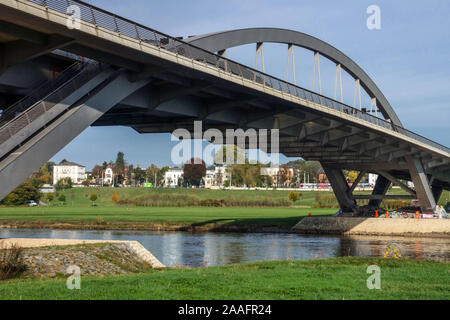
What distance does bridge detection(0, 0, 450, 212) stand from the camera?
57.2 ft

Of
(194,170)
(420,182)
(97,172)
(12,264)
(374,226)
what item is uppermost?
(97,172)

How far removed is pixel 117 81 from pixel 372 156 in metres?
30.5

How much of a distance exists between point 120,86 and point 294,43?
19.1 metres

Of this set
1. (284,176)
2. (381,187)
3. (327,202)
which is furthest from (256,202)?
(284,176)

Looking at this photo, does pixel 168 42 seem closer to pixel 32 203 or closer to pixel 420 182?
pixel 420 182

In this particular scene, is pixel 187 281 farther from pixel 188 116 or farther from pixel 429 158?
pixel 429 158

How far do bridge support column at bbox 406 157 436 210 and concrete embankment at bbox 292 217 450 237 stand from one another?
4230mm

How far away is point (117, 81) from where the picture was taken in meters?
21.4

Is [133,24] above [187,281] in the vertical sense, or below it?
above

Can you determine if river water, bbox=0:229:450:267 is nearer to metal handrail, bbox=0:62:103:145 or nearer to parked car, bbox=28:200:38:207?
metal handrail, bbox=0:62:103:145

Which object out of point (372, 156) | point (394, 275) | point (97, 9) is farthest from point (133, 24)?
point (372, 156)

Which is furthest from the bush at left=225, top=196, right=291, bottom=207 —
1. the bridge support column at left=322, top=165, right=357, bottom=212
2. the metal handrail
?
the metal handrail

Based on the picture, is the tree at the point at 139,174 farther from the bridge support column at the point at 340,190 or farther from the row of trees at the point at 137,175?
the bridge support column at the point at 340,190

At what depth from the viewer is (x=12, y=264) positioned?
15.2m
